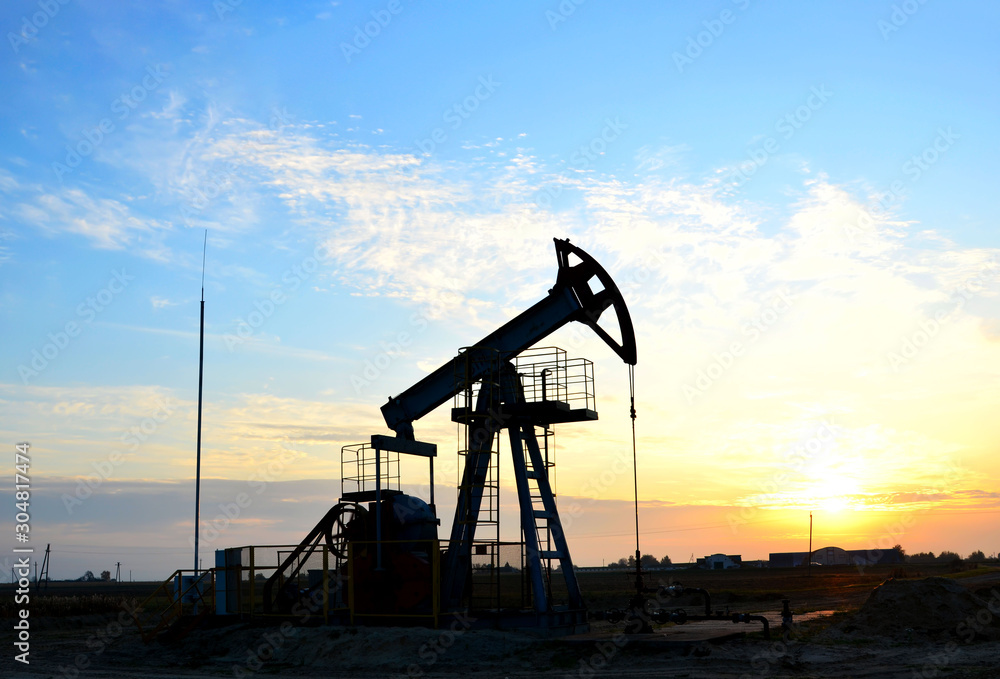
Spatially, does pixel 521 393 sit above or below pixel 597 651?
above

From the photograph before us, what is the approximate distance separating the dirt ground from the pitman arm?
4.96 meters

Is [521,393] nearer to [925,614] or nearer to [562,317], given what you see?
[562,317]

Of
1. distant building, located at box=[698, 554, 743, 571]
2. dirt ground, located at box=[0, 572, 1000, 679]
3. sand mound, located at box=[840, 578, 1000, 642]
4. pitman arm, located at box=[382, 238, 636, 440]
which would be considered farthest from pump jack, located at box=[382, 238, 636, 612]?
distant building, located at box=[698, 554, 743, 571]

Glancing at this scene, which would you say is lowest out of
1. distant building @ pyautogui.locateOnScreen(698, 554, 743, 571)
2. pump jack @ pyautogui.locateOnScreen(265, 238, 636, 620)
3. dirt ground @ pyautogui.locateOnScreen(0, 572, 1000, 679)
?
distant building @ pyautogui.locateOnScreen(698, 554, 743, 571)

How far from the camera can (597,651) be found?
586 inches

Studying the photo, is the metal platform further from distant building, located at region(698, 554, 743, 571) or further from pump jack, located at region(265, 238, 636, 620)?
distant building, located at region(698, 554, 743, 571)

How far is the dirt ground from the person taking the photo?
44.9ft

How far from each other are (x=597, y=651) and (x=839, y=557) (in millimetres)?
106771

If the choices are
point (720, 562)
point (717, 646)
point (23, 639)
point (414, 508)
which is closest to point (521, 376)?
point (414, 508)

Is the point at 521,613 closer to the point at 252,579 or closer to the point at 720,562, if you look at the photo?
the point at 252,579

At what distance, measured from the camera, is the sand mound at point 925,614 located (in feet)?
54.5

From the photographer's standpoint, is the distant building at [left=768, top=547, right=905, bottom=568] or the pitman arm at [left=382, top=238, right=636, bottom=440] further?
the distant building at [left=768, top=547, right=905, bottom=568]

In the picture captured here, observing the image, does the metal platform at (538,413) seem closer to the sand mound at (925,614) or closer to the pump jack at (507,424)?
the pump jack at (507,424)

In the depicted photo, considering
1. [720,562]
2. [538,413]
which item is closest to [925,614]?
[538,413]
